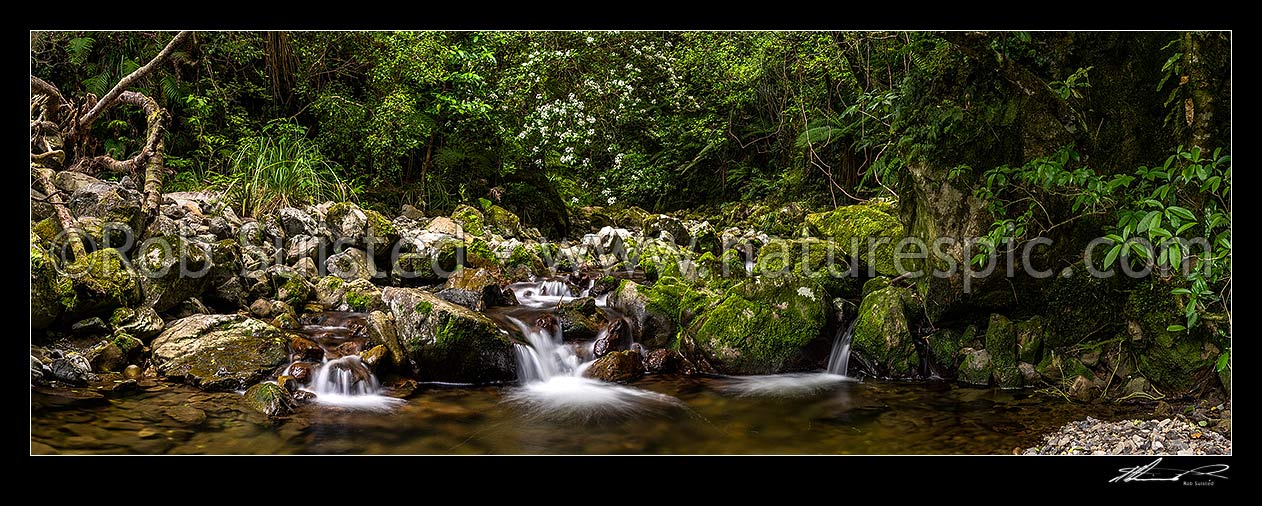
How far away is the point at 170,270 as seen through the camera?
5.12 meters

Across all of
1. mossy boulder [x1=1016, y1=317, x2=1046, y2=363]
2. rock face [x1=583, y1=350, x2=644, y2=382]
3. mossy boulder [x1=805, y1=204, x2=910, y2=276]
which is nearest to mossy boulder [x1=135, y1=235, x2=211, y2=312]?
rock face [x1=583, y1=350, x2=644, y2=382]

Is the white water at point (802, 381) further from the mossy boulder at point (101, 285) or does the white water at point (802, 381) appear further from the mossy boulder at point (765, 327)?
the mossy boulder at point (101, 285)

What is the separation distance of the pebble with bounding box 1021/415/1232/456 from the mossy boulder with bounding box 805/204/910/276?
206 cm

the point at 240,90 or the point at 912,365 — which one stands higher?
the point at 240,90

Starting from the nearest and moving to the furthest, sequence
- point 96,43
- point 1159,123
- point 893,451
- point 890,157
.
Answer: point 893,451, point 1159,123, point 890,157, point 96,43

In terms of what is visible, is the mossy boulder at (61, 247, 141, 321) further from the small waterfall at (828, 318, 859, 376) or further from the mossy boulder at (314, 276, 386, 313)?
the small waterfall at (828, 318, 859, 376)

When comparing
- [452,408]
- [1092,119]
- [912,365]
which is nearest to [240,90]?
[452,408]

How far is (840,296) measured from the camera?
5.97 meters

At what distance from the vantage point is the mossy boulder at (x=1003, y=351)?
4.56 meters

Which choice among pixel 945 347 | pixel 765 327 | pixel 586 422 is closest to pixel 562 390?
pixel 586 422

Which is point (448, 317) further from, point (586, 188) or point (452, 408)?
point (586, 188)

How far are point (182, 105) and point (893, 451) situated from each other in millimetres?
10130

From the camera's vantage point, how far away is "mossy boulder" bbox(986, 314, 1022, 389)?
4.56m
